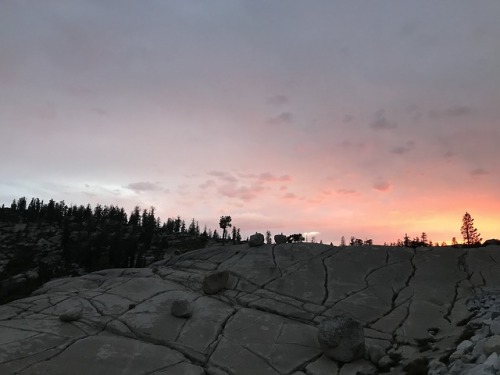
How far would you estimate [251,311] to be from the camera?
2895cm

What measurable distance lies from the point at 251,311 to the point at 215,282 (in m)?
5.22

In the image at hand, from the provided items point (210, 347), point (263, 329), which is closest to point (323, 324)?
point (263, 329)

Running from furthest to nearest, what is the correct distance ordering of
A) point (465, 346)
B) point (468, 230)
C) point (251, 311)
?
point (468, 230) → point (251, 311) → point (465, 346)

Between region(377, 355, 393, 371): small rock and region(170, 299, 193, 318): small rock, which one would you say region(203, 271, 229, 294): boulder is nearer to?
region(170, 299, 193, 318): small rock

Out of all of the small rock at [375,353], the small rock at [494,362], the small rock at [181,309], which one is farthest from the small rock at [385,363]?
the small rock at [181,309]

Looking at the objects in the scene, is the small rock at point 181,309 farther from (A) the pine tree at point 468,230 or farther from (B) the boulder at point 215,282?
(A) the pine tree at point 468,230

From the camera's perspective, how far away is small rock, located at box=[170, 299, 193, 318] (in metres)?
27.5

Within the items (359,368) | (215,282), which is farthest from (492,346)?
(215,282)

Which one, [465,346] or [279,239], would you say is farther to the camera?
[279,239]

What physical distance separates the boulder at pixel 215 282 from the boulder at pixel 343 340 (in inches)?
482

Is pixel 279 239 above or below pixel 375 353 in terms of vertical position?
above

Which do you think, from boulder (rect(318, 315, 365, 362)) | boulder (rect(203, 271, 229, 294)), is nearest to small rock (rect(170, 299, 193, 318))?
boulder (rect(203, 271, 229, 294))

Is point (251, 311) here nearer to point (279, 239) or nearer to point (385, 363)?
point (385, 363)

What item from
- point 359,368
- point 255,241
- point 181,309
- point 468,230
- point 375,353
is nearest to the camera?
point 359,368
